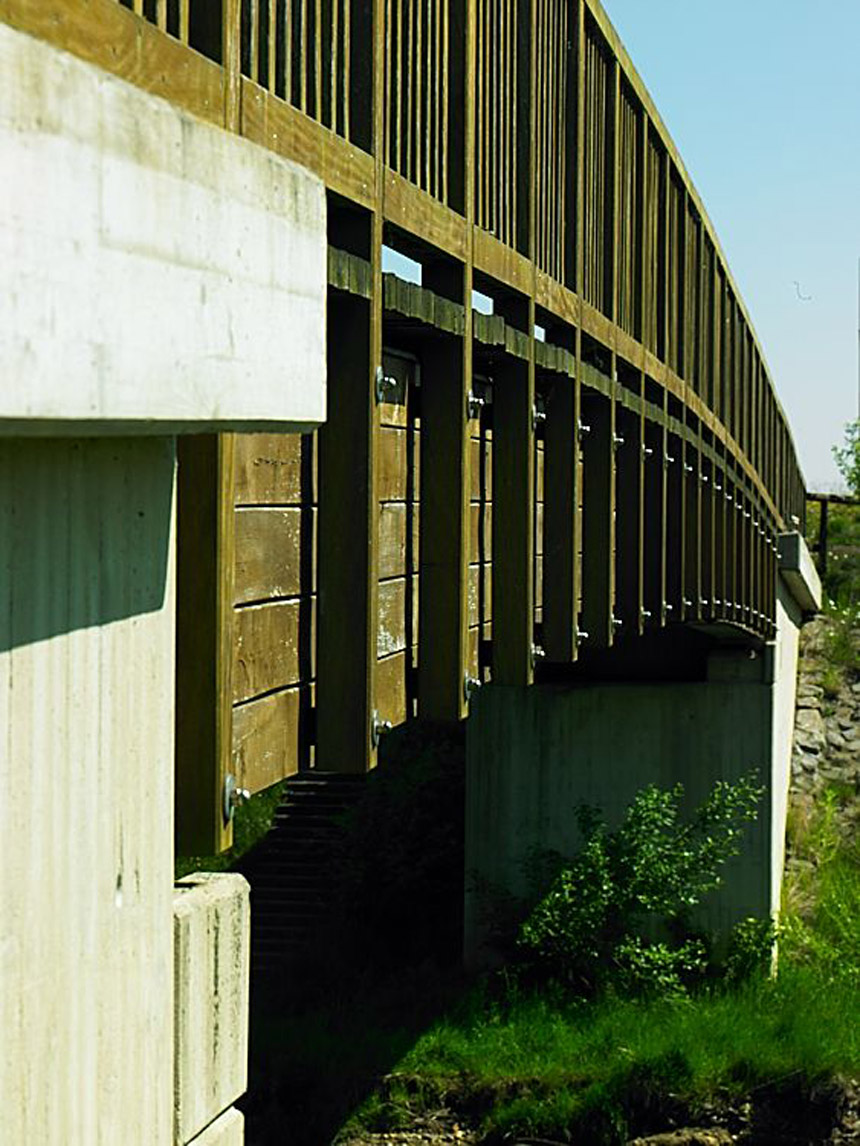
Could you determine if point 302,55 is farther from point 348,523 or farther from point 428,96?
point 428,96

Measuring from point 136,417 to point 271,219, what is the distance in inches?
31.6

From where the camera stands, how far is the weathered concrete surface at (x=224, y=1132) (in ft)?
16.1

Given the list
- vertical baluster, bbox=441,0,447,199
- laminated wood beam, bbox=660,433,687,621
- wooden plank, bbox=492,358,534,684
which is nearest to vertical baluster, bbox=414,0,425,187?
vertical baluster, bbox=441,0,447,199

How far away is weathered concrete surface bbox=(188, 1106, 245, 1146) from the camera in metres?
4.91

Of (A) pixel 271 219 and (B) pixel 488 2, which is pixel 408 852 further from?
(A) pixel 271 219

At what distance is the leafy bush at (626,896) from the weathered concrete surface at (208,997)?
48.9 ft

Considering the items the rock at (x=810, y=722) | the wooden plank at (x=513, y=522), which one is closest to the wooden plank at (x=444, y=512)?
the wooden plank at (x=513, y=522)

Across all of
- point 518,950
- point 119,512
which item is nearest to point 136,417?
point 119,512

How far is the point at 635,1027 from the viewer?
1934 centimetres

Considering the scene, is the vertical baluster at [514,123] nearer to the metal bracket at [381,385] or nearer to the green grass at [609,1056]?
the metal bracket at [381,385]

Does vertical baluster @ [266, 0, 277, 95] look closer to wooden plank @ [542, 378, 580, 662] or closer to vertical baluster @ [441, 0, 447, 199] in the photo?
vertical baluster @ [441, 0, 447, 199]

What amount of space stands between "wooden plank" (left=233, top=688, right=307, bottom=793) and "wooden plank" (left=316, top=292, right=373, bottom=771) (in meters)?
0.13

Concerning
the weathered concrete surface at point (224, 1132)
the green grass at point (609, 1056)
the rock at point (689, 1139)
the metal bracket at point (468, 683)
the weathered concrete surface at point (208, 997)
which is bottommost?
the rock at point (689, 1139)

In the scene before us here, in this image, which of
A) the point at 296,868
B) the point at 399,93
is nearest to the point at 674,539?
the point at 399,93
